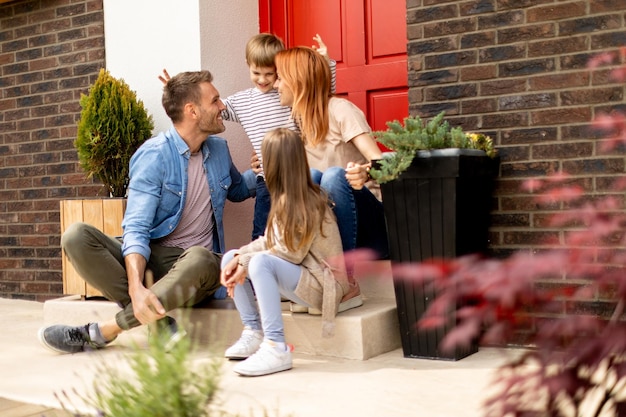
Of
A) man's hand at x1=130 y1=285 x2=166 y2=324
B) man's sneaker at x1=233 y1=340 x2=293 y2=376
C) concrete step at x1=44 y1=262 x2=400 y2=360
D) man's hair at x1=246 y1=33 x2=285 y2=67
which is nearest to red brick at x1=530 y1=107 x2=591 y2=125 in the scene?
concrete step at x1=44 y1=262 x2=400 y2=360

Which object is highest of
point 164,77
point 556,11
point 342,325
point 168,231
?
point 556,11

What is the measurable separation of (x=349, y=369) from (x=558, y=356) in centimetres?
237

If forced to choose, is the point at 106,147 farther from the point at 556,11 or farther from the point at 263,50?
the point at 556,11

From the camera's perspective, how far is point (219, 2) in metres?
4.96

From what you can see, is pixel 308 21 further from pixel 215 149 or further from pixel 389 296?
pixel 389 296

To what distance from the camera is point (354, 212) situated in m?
3.88

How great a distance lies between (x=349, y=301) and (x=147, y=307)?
3.07ft

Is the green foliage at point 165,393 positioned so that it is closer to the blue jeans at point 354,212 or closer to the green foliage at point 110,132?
the blue jeans at point 354,212

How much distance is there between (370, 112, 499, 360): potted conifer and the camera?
345 cm

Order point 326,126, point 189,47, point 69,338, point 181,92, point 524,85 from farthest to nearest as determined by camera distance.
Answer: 1. point 189,47
2. point 181,92
3. point 326,126
4. point 69,338
5. point 524,85

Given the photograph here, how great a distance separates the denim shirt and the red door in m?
0.96

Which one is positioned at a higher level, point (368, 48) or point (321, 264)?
point (368, 48)

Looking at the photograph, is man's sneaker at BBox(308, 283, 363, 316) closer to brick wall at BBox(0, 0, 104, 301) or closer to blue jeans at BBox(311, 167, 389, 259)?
blue jeans at BBox(311, 167, 389, 259)

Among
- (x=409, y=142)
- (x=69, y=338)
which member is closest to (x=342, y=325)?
(x=409, y=142)
